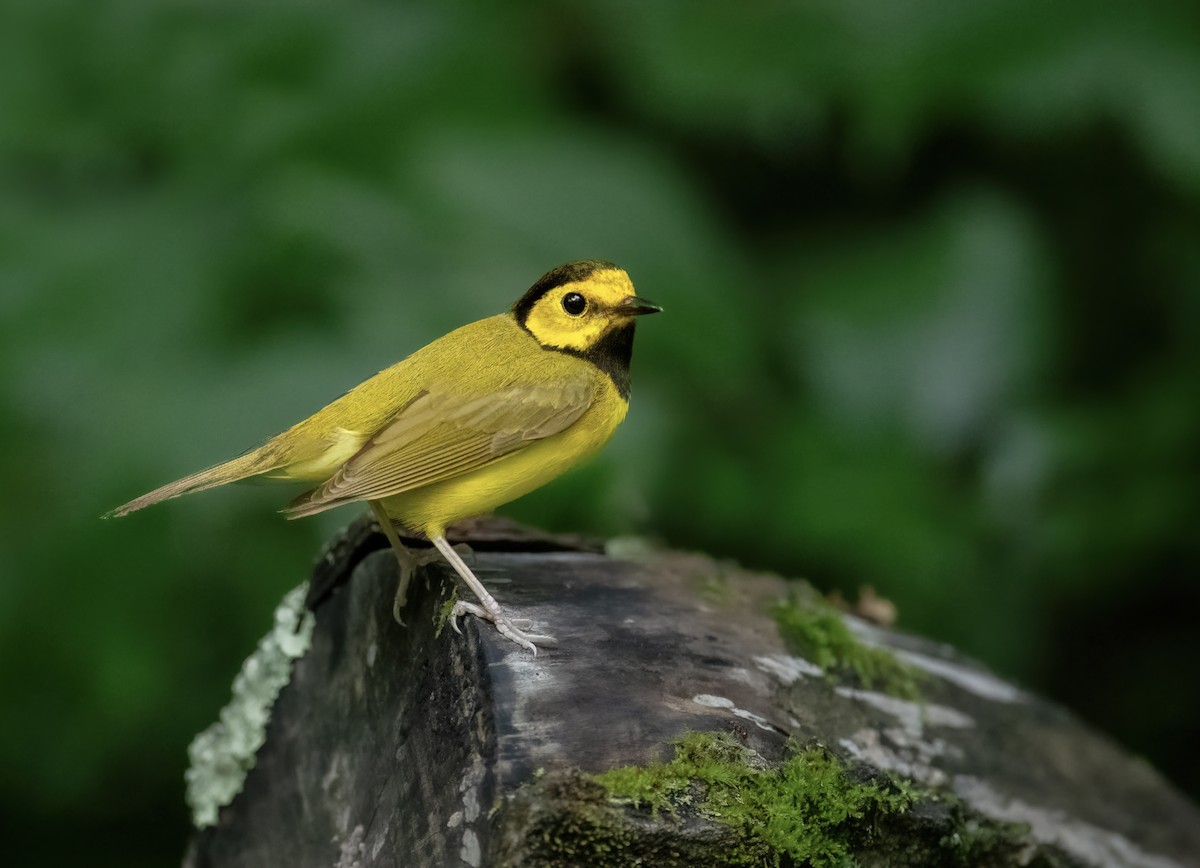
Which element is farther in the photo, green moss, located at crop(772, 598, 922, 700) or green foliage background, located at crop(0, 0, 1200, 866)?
green foliage background, located at crop(0, 0, 1200, 866)

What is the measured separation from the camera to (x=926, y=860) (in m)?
2.79

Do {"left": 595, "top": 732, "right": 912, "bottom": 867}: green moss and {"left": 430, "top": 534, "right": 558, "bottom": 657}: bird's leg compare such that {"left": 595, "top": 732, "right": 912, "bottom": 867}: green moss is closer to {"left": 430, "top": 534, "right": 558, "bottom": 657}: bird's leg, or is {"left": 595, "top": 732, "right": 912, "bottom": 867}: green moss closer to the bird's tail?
{"left": 430, "top": 534, "right": 558, "bottom": 657}: bird's leg

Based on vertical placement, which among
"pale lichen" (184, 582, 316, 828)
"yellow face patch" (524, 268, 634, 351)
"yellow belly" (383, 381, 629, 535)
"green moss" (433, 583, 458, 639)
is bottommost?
"pale lichen" (184, 582, 316, 828)

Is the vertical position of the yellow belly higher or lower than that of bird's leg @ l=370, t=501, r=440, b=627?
higher

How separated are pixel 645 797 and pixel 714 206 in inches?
123

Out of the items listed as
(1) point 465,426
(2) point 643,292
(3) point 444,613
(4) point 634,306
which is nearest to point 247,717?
(3) point 444,613

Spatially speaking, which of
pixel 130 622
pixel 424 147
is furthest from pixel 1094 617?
pixel 130 622

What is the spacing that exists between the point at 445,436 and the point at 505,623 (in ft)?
1.65

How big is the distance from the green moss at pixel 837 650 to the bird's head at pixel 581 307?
792 millimetres

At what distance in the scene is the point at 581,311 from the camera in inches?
126

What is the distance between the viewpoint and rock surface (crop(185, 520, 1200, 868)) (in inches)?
91.8

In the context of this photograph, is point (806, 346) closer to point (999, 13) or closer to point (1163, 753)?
point (999, 13)

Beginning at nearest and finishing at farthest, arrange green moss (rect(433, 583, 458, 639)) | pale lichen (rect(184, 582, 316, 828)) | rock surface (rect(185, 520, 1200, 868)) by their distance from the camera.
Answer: rock surface (rect(185, 520, 1200, 868)) → green moss (rect(433, 583, 458, 639)) → pale lichen (rect(184, 582, 316, 828))

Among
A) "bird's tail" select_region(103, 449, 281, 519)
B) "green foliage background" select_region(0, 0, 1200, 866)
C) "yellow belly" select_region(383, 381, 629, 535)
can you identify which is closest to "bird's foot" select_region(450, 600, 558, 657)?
"yellow belly" select_region(383, 381, 629, 535)
